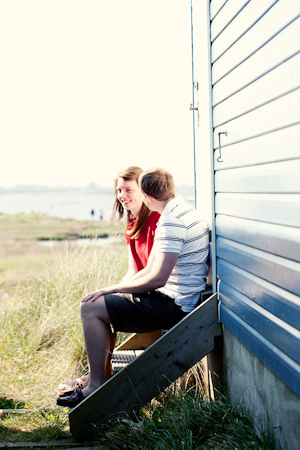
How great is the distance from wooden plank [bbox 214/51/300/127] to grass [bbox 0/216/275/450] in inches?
58.7

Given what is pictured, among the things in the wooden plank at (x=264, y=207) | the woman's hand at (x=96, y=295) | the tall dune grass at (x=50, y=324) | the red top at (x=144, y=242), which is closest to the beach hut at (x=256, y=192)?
the wooden plank at (x=264, y=207)

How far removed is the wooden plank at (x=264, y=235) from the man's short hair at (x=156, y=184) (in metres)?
0.44

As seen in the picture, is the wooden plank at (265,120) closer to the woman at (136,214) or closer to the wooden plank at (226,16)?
the wooden plank at (226,16)

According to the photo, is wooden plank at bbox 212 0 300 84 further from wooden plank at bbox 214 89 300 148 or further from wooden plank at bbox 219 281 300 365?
wooden plank at bbox 219 281 300 365

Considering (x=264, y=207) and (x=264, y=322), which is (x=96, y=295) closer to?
(x=264, y=322)

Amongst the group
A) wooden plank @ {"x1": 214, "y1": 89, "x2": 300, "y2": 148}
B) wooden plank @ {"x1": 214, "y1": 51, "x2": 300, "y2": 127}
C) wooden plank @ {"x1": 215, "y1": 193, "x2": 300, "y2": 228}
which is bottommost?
wooden plank @ {"x1": 215, "y1": 193, "x2": 300, "y2": 228}

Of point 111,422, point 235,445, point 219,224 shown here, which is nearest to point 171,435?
point 235,445

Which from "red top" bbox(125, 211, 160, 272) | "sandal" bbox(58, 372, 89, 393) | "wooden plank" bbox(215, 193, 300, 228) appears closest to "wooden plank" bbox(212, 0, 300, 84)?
"wooden plank" bbox(215, 193, 300, 228)

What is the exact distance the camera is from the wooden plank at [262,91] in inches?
69.8

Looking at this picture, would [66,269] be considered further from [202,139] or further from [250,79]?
[250,79]

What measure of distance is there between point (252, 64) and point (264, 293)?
1086mm

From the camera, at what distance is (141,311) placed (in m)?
2.97

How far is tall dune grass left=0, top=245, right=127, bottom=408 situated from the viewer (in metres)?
4.05

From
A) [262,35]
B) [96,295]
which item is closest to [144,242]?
[96,295]
